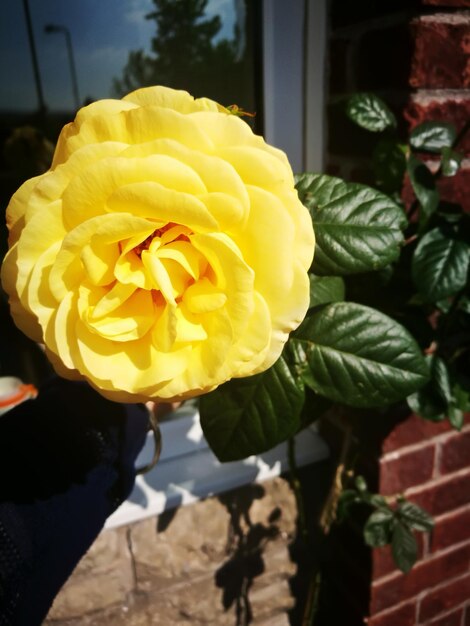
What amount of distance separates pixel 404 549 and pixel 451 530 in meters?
0.29

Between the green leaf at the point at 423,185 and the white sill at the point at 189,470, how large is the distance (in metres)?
0.68

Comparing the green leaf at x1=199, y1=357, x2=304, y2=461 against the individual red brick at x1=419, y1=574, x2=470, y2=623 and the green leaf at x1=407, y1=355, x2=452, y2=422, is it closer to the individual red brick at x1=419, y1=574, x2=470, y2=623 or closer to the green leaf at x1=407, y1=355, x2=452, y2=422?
the green leaf at x1=407, y1=355, x2=452, y2=422

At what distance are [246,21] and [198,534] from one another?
116 centimetres

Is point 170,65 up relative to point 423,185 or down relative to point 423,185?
up

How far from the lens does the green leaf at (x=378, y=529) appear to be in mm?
1031

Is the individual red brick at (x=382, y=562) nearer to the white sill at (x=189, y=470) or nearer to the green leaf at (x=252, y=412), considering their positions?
the white sill at (x=189, y=470)

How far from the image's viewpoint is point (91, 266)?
0.37 m

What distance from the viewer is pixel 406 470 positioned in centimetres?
110

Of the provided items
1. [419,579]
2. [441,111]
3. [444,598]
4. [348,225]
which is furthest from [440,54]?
[444,598]

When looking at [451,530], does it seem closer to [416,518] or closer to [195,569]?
[416,518]

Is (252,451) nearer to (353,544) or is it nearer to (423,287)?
(423,287)

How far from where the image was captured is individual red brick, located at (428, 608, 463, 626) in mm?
1282

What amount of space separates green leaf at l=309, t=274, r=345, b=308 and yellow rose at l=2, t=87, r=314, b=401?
0.82 ft

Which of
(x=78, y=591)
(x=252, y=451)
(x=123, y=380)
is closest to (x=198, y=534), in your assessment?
(x=78, y=591)
